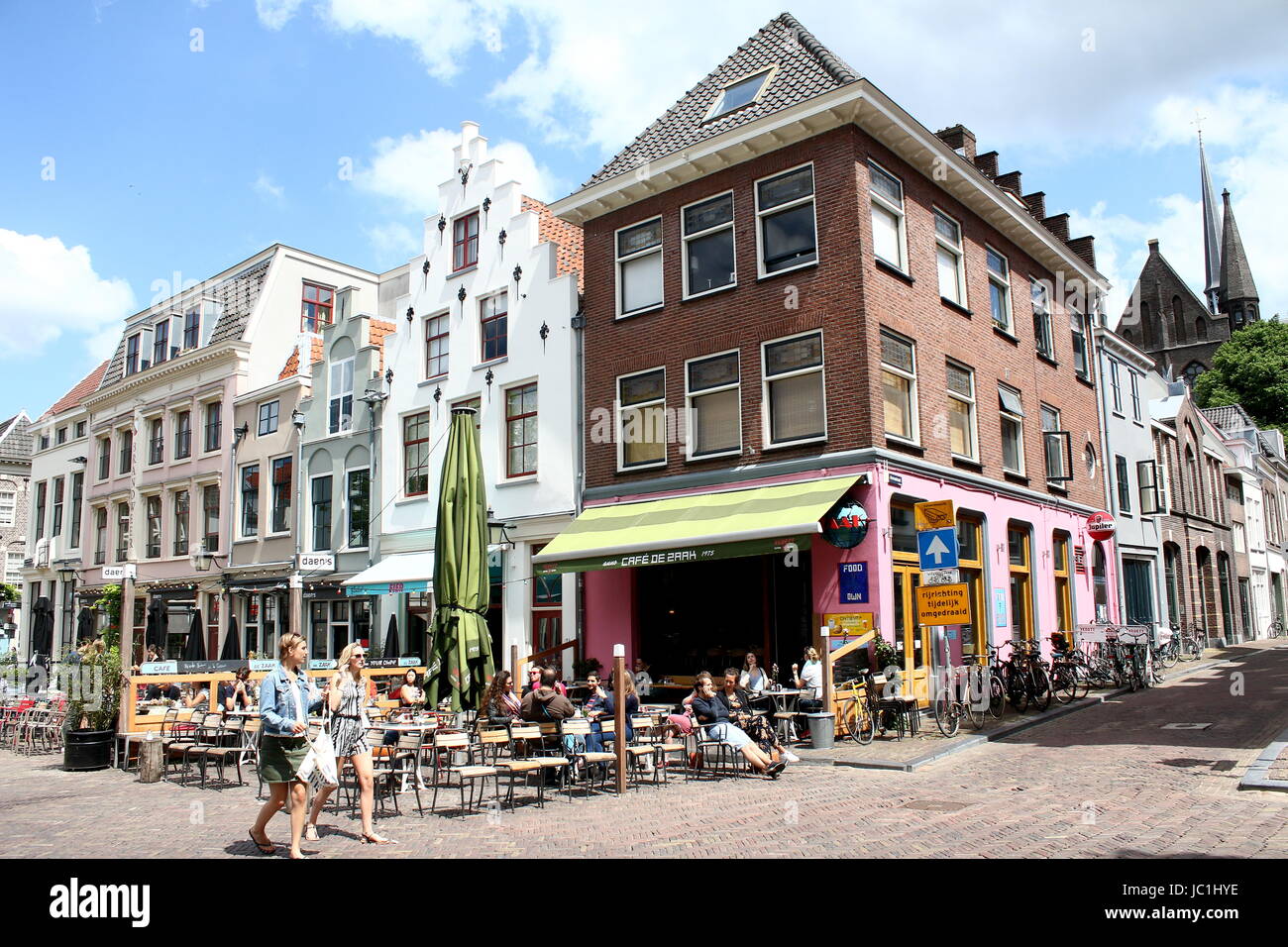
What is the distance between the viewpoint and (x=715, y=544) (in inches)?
620

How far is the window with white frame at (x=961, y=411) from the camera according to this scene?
18.9m

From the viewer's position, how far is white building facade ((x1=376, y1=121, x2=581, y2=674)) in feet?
67.6

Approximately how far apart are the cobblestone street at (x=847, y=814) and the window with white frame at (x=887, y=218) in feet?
27.9

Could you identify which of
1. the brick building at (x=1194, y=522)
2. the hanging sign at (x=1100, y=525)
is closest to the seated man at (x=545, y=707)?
the hanging sign at (x=1100, y=525)

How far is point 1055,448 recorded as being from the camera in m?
23.1

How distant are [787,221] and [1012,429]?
7.49m

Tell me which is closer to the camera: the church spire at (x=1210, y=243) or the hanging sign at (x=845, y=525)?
the hanging sign at (x=845, y=525)

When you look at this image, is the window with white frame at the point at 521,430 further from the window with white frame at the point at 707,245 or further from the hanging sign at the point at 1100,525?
the hanging sign at the point at 1100,525

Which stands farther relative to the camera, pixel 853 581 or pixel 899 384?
pixel 899 384

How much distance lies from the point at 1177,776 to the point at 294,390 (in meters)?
23.8

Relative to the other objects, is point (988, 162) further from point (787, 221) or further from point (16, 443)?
point (16, 443)

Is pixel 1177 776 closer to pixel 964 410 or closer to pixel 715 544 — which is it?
pixel 715 544

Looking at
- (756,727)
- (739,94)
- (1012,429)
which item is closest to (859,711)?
(756,727)
